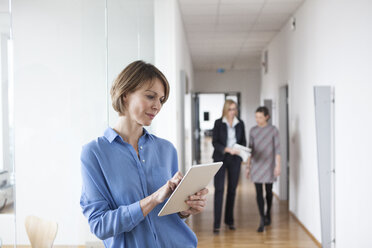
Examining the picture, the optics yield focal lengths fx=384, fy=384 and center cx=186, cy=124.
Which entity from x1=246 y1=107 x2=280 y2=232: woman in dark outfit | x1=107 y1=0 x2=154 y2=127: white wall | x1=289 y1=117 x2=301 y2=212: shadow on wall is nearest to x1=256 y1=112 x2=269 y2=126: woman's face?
x1=246 y1=107 x2=280 y2=232: woman in dark outfit

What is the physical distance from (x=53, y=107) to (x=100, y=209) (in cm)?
52

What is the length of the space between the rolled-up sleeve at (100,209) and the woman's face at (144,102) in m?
0.21

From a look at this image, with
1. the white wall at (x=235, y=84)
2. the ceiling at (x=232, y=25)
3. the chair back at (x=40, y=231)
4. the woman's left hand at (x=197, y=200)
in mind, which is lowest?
the chair back at (x=40, y=231)

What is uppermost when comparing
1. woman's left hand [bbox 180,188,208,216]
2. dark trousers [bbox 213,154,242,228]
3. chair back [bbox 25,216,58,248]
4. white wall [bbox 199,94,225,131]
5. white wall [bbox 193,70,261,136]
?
white wall [bbox 193,70,261,136]

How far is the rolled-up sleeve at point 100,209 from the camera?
1.22 meters

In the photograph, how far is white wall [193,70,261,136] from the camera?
13719 mm

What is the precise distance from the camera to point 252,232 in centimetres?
492

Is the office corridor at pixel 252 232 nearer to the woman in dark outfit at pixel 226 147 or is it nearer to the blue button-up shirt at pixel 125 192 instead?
the woman in dark outfit at pixel 226 147

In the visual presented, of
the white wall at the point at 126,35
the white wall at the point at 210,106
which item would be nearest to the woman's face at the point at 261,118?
the white wall at the point at 126,35

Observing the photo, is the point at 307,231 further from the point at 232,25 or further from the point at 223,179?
the point at 232,25

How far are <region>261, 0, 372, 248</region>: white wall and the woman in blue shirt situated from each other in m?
2.22

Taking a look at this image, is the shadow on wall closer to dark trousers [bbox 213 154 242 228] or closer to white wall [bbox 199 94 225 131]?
dark trousers [bbox 213 154 242 228]

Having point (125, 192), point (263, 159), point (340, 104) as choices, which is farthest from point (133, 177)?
point (263, 159)

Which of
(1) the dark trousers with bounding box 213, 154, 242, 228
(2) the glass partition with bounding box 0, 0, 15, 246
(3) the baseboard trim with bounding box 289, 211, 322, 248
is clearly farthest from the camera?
(1) the dark trousers with bounding box 213, 154, 242, 228
